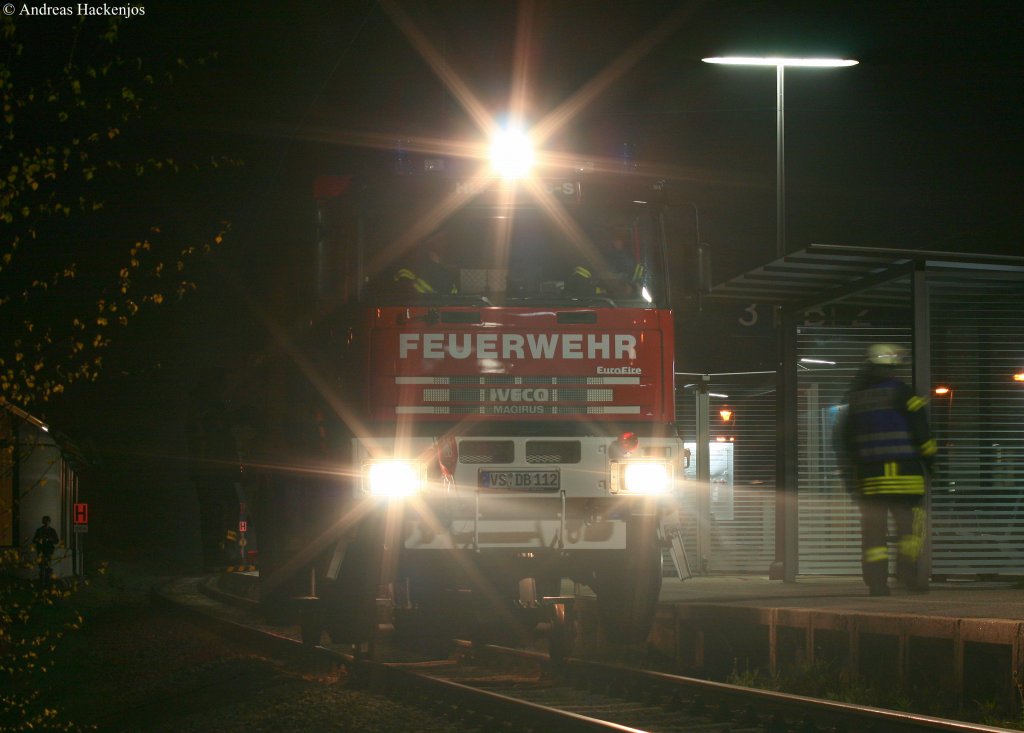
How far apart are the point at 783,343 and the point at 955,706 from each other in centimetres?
688

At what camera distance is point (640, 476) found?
9625 mm

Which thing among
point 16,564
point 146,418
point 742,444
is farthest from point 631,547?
point 146,418

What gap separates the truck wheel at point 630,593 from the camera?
1007cm

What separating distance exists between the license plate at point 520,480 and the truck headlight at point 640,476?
0.43m

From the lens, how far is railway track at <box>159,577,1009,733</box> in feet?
Answer: 24.9

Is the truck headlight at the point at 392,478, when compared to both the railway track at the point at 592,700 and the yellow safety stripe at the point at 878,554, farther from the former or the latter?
the yellow safety stripe at the point at 878,554

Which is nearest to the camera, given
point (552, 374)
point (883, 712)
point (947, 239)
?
point (883, 712)

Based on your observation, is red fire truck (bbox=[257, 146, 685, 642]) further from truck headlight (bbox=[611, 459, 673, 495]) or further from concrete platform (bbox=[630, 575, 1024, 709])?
concrete platform (bbox=[630, 575, 1024, 709])

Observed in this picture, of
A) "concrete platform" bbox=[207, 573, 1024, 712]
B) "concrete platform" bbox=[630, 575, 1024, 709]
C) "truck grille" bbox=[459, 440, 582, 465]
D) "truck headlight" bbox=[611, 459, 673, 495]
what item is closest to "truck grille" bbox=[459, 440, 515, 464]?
"truck grille" bbox=[459, 440, 582, 465]

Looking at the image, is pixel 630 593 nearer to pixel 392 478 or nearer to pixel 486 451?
pixel 486 451

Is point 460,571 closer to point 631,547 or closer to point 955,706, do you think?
point 631,547

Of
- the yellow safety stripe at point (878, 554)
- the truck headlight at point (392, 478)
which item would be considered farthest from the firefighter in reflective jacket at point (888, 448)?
the truck headlight at point (392, 478)

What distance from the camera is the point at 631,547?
990cm

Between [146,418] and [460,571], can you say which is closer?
[460,571]
